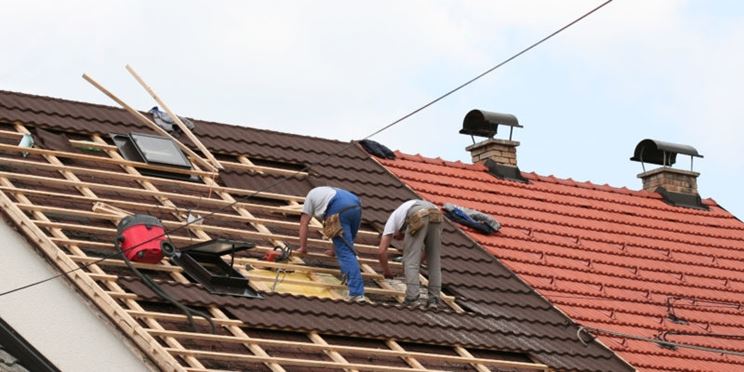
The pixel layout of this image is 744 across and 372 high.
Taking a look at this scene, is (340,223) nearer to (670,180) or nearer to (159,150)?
(159,150)

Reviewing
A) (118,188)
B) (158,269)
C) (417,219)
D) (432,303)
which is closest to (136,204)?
(118,188)

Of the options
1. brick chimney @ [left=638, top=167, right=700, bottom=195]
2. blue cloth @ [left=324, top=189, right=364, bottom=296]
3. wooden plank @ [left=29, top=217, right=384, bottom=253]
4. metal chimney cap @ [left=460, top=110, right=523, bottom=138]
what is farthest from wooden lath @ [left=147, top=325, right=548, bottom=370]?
brick chimney @ [left=638, top=167, right=700, bottom=195]

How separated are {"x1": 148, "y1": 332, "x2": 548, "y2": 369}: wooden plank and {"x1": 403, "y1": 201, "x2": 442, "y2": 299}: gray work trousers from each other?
95cm

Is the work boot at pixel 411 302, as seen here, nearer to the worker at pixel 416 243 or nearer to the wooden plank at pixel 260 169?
the worker at pixel 416 243

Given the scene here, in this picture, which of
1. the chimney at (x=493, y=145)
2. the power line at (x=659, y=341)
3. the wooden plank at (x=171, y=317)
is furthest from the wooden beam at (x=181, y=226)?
the chimney at (x=493, y=145)

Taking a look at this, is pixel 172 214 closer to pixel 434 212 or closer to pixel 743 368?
pixel 434 212

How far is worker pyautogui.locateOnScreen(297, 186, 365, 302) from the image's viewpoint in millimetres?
13414

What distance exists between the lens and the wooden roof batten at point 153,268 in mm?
11336

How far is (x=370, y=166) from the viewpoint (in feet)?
55.3

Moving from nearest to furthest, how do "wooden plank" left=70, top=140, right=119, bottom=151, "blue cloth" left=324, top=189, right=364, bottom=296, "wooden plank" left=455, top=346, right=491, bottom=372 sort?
1. "wooden plank" left=455, top=346, right=491, bottom=372
2. "blue cloth" left=324, top=189, right=364, bottom=296
3. "wooden plank" left=70, top=140, right=119, bottom=151

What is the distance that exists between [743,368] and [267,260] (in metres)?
4.78

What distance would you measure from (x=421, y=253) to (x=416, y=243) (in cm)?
12

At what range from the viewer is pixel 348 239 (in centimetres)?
1359

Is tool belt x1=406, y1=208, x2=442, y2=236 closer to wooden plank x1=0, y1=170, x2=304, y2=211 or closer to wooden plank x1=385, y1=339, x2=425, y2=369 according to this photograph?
wooden plank x1=385, y1=339, x2=425, y2=369
